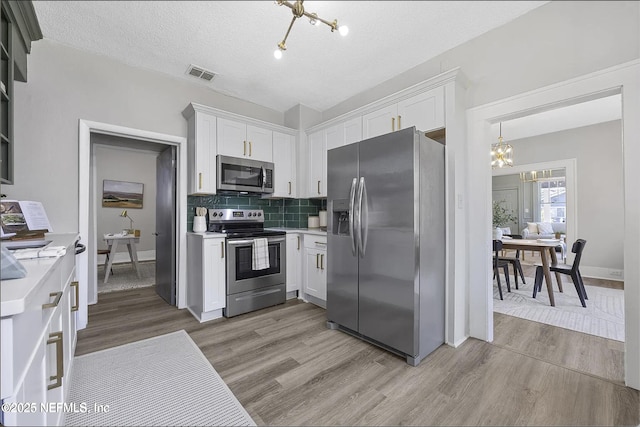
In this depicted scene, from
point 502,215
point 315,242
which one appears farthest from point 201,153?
point 502,215

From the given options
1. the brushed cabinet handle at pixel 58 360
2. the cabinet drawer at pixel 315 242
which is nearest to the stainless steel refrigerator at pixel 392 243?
the cabinet drawer at pixel 315 242

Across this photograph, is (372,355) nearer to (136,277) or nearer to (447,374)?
(447,374)

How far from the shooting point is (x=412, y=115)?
2.41m

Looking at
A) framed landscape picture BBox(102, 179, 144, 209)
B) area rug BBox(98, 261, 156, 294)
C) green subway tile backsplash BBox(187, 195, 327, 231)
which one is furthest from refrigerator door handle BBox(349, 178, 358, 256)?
framed landscape picture BBox(102, 179, 144, 209)

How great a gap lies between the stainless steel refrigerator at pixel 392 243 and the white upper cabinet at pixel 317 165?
3.33 ft

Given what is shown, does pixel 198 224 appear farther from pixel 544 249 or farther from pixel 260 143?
pixel 544 249

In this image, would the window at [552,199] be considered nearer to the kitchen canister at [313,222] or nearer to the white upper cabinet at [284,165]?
the kitchen canister at [313,222]

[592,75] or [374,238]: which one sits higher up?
[592,75]

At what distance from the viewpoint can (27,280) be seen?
0.78 metres

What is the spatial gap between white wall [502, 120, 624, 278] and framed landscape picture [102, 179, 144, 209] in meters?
8.58

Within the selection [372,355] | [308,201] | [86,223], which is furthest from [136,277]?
[372,355]

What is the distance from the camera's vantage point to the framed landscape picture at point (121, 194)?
5762mm

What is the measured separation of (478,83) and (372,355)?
238 centimetres

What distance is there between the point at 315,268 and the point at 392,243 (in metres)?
1.30
